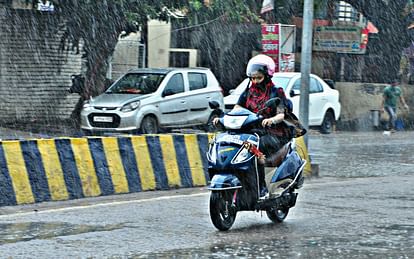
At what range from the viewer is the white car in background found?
25375mm

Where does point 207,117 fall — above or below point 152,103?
below

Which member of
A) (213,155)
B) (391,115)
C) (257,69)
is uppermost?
(257,69)

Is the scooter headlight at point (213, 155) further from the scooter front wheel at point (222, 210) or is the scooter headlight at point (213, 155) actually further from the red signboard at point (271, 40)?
the red signboard at point (271, 40)

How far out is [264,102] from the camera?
9992mm

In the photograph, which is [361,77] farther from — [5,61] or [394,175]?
[394,175]

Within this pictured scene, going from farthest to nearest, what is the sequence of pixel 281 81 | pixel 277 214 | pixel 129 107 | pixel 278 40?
1. pixel 281 81
2. pixel 129 107
3. pixel 278 40
4. pixel 277 214

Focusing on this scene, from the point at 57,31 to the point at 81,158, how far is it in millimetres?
15342

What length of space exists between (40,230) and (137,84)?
43.5ft

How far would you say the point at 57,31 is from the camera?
27.0 m

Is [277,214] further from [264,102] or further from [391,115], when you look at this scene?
[391,115]

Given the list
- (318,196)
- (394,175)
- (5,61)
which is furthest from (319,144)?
(318,196)

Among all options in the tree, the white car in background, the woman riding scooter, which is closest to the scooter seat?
the woman riding scooter

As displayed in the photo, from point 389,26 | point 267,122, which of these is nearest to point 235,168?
point 267,122

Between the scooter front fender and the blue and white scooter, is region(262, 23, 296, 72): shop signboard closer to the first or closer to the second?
the blue and white scooter
